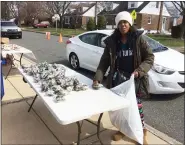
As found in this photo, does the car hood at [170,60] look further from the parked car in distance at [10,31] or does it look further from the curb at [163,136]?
the parked car in distance at [10,31]

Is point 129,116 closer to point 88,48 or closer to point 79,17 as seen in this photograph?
point 88,48

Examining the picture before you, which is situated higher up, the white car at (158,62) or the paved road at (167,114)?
the white car at (158,62)

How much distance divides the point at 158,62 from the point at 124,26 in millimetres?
2297

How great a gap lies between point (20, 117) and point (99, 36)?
3.26 m

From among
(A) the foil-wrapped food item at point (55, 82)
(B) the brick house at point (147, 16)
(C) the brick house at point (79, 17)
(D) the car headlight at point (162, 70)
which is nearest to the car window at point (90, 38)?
(D) the car headlight at point (162, 70)

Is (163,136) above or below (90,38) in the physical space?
below

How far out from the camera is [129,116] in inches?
97.3

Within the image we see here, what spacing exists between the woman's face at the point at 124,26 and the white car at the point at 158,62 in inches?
85.0

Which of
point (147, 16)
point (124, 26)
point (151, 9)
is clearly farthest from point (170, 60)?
point (151, 9)

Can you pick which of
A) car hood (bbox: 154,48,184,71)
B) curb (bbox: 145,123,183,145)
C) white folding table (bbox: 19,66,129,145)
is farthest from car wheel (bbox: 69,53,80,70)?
white folding table (bbox: 19,66,129,145)

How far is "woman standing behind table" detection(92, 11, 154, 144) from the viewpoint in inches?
105

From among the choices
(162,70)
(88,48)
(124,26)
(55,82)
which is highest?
(124,26)

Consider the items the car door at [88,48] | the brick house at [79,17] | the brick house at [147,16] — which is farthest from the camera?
the brick house at [79,17]

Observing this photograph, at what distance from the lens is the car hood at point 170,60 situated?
15.2ft
